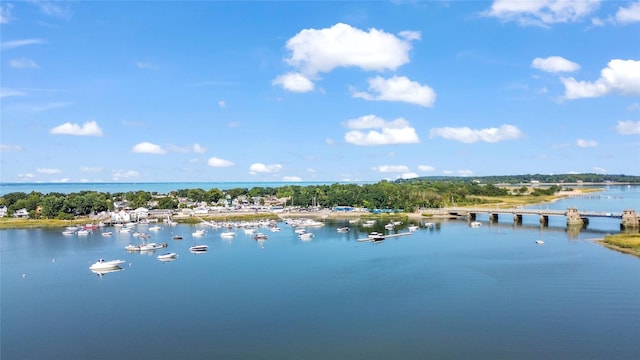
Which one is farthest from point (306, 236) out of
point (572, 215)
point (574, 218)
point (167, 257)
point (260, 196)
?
point (260, 196)

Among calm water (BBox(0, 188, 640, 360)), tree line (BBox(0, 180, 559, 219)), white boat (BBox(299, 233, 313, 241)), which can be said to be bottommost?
calm water (BBox(0, 188, 640, 360))

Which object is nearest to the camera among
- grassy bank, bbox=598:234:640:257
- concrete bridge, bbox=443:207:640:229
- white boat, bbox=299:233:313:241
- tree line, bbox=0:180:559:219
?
grassy bank, bbox=598:234:640:257

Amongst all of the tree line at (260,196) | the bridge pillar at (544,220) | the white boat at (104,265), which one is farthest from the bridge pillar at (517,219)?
the white boat at (104,265)

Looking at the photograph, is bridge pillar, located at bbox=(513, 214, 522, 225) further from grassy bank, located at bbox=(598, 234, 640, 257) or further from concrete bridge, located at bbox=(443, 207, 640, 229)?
grassy bank, located at bbox=(598, 234, 640, 257)

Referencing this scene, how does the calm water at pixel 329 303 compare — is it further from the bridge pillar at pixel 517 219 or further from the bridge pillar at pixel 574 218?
the bridge pillar at pixel 517 219

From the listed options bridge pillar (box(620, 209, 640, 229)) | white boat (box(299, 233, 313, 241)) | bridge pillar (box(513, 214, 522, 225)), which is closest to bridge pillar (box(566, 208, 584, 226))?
bridge pillar (box(620, 209, 640, 229))

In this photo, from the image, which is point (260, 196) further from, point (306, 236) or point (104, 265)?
point (104, 265)
